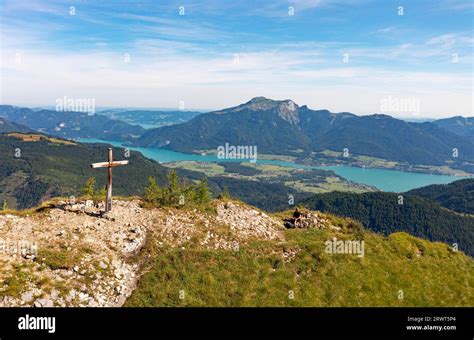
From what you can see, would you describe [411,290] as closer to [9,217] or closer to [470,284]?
[470,284]

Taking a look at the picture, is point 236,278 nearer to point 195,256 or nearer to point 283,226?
point 195,256

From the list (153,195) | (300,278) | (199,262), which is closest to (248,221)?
(199,262)

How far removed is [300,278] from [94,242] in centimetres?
1364

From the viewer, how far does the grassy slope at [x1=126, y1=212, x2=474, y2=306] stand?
20.3 meters

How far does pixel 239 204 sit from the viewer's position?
32.3 meters

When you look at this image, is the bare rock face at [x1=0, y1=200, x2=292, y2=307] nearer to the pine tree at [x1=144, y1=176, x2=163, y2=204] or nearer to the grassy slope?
the grassy slope

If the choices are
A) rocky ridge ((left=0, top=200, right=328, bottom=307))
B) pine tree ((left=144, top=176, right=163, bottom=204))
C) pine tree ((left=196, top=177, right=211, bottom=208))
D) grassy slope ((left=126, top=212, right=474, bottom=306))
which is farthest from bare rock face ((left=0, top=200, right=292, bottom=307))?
pine tree ((left=196, top=177, right=211, bottom=208))

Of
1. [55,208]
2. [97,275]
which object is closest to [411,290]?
[97,275]

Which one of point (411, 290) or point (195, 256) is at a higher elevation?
point (195, 256)
